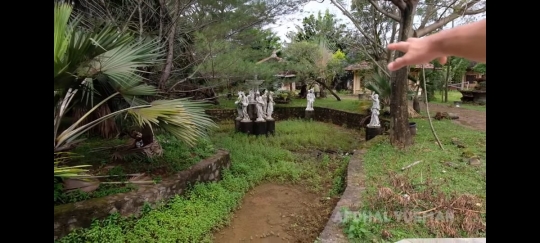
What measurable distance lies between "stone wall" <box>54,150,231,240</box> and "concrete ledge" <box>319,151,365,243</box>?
2.00 metres

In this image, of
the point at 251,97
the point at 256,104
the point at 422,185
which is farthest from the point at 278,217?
the point at 251,97

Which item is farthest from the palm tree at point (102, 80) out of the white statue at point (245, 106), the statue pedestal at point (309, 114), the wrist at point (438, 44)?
the statue pedestal at point (309, 114)

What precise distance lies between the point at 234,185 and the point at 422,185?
8.95 ft

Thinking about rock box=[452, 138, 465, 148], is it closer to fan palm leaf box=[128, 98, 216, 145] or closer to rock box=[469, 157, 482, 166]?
rock box=[469, 157, 482, 166]

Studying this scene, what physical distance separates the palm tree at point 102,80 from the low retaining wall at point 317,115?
713 cm

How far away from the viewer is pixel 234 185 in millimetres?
4805

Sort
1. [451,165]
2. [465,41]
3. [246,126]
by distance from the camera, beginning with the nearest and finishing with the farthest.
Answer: [465,41] < [451,165] < [246,126]

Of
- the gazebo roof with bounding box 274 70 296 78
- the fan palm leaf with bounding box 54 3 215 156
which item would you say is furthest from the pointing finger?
the gazebo roof with bounding box 274 70 296 78

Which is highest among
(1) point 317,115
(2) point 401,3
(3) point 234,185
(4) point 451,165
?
(2) point 401,3

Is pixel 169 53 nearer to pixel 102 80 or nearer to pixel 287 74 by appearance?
pixel 102 80

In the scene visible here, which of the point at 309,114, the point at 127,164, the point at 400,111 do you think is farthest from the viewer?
the point at 309,114

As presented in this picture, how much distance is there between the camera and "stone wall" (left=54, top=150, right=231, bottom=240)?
2754 millimetres
